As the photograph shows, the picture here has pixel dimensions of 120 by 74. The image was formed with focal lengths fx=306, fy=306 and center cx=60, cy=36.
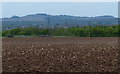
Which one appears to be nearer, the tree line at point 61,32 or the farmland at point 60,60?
the farmland at point 60,60

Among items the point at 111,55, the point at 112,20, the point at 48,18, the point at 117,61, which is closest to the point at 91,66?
the point at 117,61

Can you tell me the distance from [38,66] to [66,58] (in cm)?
167

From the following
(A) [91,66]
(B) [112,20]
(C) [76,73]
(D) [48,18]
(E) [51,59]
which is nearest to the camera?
(C) [76,73]

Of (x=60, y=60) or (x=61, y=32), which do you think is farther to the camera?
(x=61, y=32)

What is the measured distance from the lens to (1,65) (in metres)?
12.3

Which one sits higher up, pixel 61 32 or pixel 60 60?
pixel 61 32

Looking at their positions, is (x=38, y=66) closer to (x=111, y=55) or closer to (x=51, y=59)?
(x=51, y=59)

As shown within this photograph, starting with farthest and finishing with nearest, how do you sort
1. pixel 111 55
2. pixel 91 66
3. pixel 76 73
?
pixel 111 55 < pixel 91 66 < pixel 76 73

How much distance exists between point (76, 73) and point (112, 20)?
2552 inches

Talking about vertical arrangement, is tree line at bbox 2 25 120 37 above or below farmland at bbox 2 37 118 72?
above

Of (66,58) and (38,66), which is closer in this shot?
(38,66)

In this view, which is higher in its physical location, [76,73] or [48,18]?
[48,18]

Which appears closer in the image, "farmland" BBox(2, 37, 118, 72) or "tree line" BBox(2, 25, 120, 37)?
"farmland" BBox(2, 37, 118, 72)

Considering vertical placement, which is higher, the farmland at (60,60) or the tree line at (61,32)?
the tree line at (61,32)
